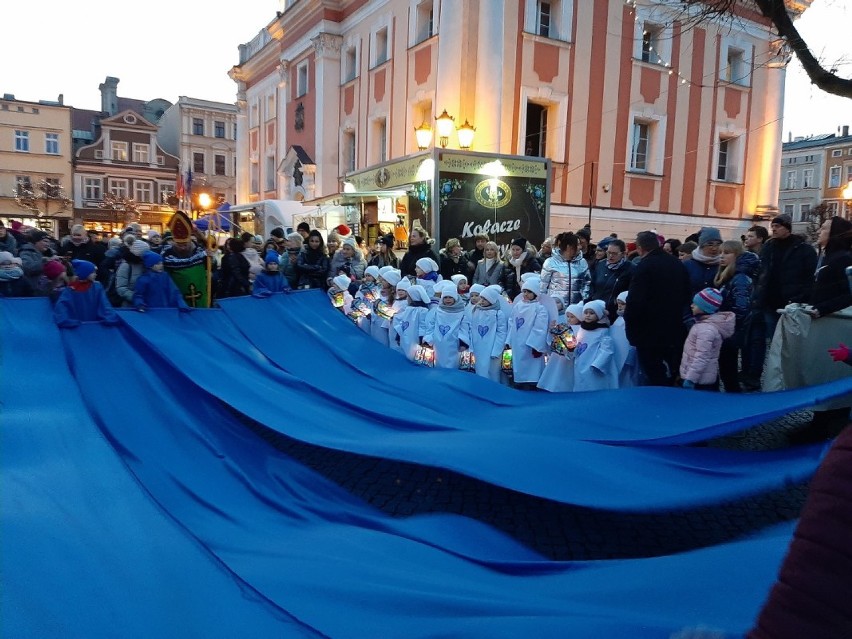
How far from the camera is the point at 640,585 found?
2.08m

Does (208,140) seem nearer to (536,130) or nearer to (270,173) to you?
(270,173)

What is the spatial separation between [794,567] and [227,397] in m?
4.68

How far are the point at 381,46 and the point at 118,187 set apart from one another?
38344 millimetres

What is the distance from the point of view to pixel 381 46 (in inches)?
901

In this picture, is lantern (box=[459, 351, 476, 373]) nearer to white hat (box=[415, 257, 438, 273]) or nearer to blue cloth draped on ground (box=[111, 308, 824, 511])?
white hat (box=[415, 257, 438, 273])

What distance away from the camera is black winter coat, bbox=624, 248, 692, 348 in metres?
5.82

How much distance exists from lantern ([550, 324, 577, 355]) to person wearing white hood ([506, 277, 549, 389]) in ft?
0.72

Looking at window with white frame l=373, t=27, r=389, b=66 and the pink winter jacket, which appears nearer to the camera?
the pink winter jacket

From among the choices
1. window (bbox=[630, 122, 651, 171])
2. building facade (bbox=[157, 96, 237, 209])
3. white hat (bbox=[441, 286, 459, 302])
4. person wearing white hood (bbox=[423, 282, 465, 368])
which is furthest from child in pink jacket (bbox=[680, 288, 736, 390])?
building facade (bbox=[157, 96, 237, 209])

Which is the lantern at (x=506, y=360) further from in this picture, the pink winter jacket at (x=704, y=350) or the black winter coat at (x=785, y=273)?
the black winter coat at (x=785, y=273)

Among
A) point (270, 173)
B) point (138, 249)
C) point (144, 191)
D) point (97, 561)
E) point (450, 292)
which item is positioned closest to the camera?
point (97, 561)

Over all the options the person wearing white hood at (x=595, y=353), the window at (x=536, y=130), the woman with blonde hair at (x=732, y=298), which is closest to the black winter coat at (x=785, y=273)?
the woman with blonde hair at (x=732, y=298)

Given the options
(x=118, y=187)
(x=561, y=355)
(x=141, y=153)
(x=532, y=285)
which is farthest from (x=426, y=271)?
(x=141, y=153)

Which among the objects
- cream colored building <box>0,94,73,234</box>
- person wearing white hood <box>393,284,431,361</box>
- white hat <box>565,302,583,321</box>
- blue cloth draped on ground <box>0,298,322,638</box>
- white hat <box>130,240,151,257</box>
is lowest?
blue cloth draped on ground <box>0,298,322,638</box>
